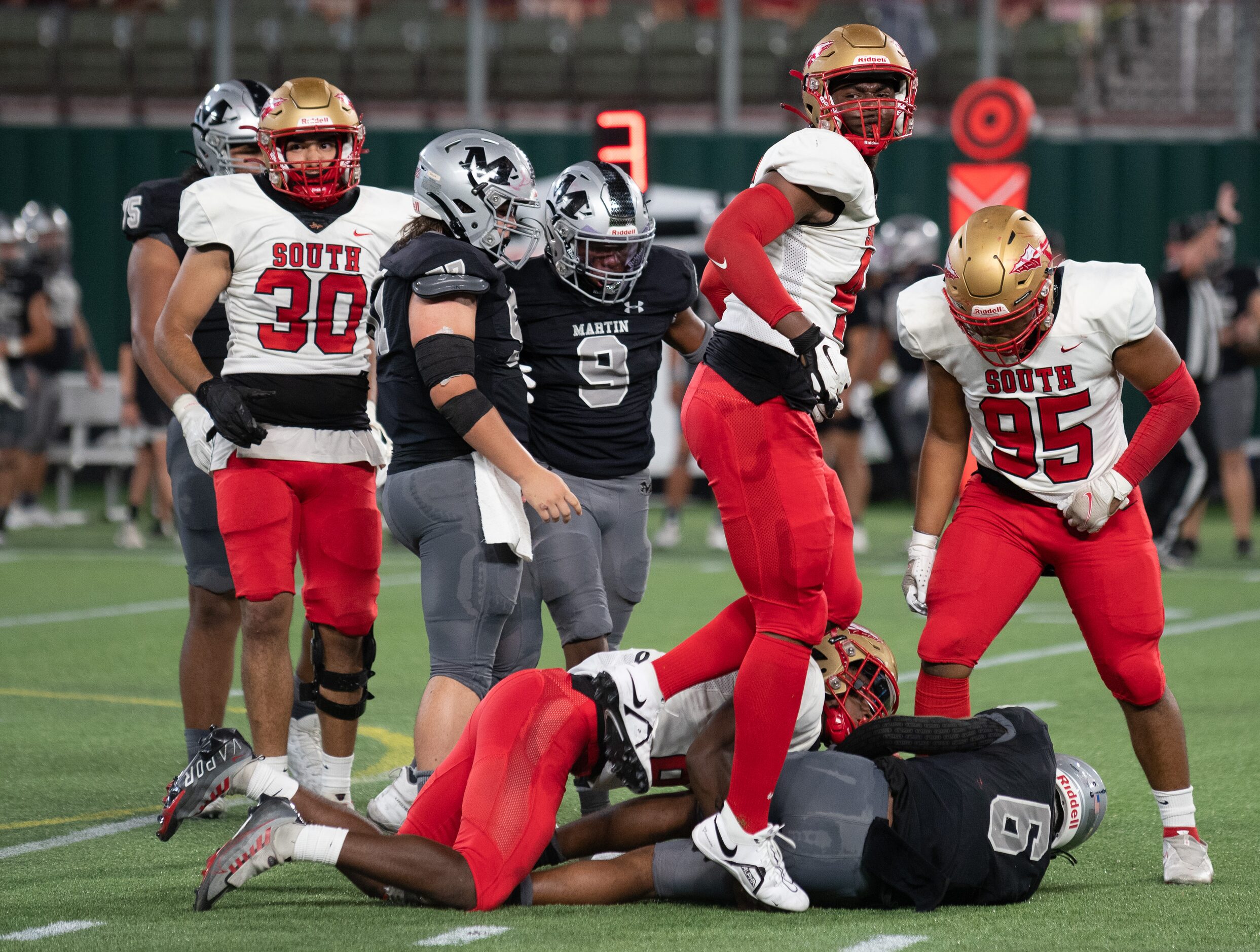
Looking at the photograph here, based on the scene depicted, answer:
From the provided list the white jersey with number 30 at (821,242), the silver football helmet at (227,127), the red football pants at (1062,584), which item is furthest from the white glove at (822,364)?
the silver football helmet at (227,127)

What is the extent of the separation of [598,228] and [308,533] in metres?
1.19

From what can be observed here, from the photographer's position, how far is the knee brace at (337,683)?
16.1 ft

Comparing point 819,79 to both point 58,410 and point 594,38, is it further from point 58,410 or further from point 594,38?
point 594,38

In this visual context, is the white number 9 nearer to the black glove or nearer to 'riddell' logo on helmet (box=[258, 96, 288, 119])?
the black glove

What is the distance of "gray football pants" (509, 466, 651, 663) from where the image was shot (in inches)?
188

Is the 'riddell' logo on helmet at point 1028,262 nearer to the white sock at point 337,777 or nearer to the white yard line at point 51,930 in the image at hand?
the white sock at point 337,777

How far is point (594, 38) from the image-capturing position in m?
18.1

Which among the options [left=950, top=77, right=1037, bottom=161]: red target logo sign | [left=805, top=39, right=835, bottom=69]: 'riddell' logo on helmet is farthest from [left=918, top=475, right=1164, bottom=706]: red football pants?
[left=950, top=77, right=1037, bottom=161]: red target logo sign

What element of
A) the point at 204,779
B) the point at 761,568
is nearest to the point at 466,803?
the point at 204,779

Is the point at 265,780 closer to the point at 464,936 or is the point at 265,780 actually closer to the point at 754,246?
the point at 464,936

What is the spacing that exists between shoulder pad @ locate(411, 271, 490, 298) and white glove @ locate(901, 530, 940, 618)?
1.35 metres

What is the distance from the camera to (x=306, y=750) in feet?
17.6

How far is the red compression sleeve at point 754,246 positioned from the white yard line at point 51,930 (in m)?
2.02

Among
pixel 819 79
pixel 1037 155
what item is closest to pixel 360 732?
pixel 819 79
